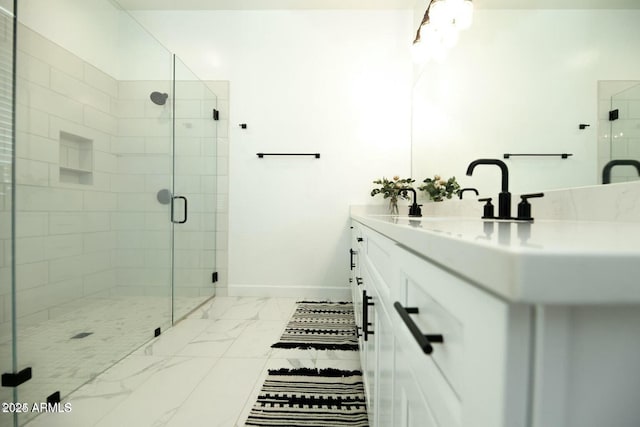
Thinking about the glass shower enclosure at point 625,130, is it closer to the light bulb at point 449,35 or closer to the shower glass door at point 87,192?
the light bulb at point 449,35

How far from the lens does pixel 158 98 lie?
2.04m

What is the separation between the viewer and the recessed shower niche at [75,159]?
148cm

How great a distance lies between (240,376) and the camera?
5.00 ft

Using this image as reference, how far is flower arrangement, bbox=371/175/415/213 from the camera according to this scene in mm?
2633

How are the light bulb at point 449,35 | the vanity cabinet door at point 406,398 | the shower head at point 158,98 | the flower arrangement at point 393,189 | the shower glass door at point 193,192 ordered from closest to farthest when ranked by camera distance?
1. the vanity cabinet door at point 406,398
2. the light bulb at point 449,35
3. the shower head at point 158,98
4. the shower glass door at point 193,192
5. the flower arrangement at point 393,189

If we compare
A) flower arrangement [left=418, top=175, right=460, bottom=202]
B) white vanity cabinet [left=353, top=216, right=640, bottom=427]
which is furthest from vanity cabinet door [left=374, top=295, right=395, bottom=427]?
flower arrangement [left=418, top=175, right=460, bottom=202]

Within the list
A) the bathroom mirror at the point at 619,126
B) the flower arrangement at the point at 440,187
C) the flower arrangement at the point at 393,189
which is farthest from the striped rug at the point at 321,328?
the bathroom mirror at the point at 619,126

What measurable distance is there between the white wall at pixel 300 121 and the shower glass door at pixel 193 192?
0.20 m

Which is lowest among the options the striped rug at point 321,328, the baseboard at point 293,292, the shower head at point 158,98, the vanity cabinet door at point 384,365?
the striped rug at point 321,328

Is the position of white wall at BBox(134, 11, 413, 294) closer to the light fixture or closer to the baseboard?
the baseboard

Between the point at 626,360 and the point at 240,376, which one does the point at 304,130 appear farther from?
the point at 626,360

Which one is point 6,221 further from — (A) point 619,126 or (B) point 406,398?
(A) point 619,126

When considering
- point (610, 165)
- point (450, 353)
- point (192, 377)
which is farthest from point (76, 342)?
point (610, 165)

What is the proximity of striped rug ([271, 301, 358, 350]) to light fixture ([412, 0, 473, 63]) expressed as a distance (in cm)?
194
